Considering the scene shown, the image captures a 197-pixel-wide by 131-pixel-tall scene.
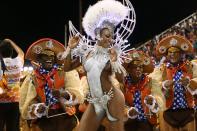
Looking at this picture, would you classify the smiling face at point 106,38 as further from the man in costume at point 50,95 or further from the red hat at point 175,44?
the red hat at point 175,44

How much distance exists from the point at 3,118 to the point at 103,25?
2.35 m

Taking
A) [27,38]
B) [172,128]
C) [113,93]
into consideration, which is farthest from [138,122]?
[27,38]

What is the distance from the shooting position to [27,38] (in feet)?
65.2

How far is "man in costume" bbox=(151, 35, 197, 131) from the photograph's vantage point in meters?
7.06

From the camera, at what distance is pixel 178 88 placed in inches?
279

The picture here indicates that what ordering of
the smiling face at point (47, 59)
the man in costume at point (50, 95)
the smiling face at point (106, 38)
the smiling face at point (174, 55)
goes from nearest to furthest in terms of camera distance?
the smiling face at point (106, 38)
the man in costume at point (50, 95)
the smiling face at point (47, 59)
the smiling face at point (174, 55)

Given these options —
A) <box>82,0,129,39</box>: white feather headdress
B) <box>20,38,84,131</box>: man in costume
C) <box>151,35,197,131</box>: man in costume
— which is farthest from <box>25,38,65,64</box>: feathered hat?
<box>151,35,197,131</box>: man in costume

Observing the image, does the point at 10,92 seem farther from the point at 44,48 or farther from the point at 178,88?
the point at 178,88

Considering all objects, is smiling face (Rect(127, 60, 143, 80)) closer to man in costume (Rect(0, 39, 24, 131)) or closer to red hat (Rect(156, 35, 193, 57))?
red hat (Rect(156, 35, 193, 57))

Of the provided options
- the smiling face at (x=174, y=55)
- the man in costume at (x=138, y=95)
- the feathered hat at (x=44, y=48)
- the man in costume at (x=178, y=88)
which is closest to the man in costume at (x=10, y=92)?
the feathered hat at (x=44, y=48)

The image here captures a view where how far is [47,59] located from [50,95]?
508 mm

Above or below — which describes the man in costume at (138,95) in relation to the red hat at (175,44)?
below

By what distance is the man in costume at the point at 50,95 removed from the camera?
6.43 m

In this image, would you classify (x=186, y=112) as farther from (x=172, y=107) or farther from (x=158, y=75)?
(x=158, y=75)
